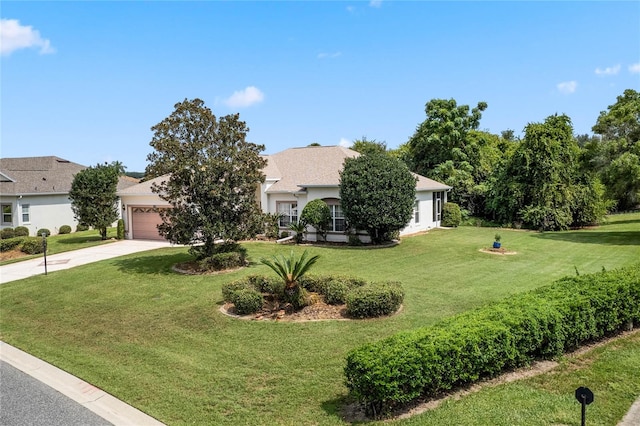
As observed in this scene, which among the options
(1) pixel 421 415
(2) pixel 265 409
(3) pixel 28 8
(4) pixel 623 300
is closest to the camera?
(1) pixel 421 415

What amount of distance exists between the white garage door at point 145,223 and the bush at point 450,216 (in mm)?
19346

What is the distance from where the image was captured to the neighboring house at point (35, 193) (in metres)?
31.5

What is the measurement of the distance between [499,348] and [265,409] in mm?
3836

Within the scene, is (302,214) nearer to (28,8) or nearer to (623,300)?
(28,8)

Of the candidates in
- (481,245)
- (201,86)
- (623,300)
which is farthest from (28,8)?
(481,245)

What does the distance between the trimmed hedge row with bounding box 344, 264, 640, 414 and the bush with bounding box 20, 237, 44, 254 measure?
948 inches

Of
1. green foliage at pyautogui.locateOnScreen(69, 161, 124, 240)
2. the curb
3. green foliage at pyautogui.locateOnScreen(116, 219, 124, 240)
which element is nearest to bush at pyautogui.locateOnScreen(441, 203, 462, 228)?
green foliage at pyautogui.locateOnScreen(116, 219, 124, 240)

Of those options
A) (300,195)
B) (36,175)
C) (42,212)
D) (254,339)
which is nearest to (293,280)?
(254,339)

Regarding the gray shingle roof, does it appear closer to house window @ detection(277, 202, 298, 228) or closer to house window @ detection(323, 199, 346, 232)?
house window @ detection(277, 202, 298, 228)

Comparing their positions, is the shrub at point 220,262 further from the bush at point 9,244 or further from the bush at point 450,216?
the bush at point 450,216

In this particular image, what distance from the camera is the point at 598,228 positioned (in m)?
28.9

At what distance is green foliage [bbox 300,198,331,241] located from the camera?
2278 cm

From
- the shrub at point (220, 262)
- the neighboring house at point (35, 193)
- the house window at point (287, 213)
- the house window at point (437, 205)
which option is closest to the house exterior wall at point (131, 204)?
the house window at point (287, 213)

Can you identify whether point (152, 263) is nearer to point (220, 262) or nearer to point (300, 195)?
point (220, 262)
